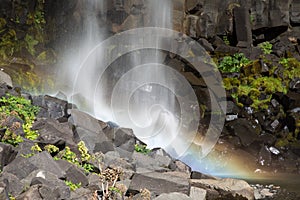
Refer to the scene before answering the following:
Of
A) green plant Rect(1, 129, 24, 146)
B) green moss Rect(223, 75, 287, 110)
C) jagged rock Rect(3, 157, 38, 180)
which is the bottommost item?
jagged rock Rect(3, 157, 38, 180)

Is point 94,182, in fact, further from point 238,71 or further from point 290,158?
point 238,71

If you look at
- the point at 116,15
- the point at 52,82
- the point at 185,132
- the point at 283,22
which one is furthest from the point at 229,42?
the point at 52,82

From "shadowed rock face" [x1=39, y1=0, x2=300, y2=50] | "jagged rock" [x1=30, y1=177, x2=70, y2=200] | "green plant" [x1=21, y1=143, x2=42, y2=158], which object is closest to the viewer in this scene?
"jagged rock" [x1=30, y1=177, x2=70, y2=200]

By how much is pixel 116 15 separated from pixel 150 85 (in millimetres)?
4632

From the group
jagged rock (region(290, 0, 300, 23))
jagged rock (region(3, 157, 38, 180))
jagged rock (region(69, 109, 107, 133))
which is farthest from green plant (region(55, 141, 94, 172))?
jagged rock (region(290, 0, 300, 23))

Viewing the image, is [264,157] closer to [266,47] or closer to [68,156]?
[266,47]

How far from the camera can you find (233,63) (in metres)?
21.7

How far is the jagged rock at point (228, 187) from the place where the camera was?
938 cm

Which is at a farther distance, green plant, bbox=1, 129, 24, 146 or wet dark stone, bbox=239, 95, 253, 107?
wet dark stone, bbox=239, 95, 253, 107

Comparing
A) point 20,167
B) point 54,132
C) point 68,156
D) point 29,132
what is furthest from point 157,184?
point 29,132

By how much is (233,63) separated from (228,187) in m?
13.0

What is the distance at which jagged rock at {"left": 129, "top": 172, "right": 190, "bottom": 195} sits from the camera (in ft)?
26.0

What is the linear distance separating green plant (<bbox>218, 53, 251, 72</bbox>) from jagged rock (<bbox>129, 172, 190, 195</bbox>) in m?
13.9

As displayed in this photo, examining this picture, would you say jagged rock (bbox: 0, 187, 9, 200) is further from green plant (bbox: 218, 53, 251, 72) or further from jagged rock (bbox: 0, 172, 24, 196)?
green plant (bbox: 218, 53, 251, 72)
